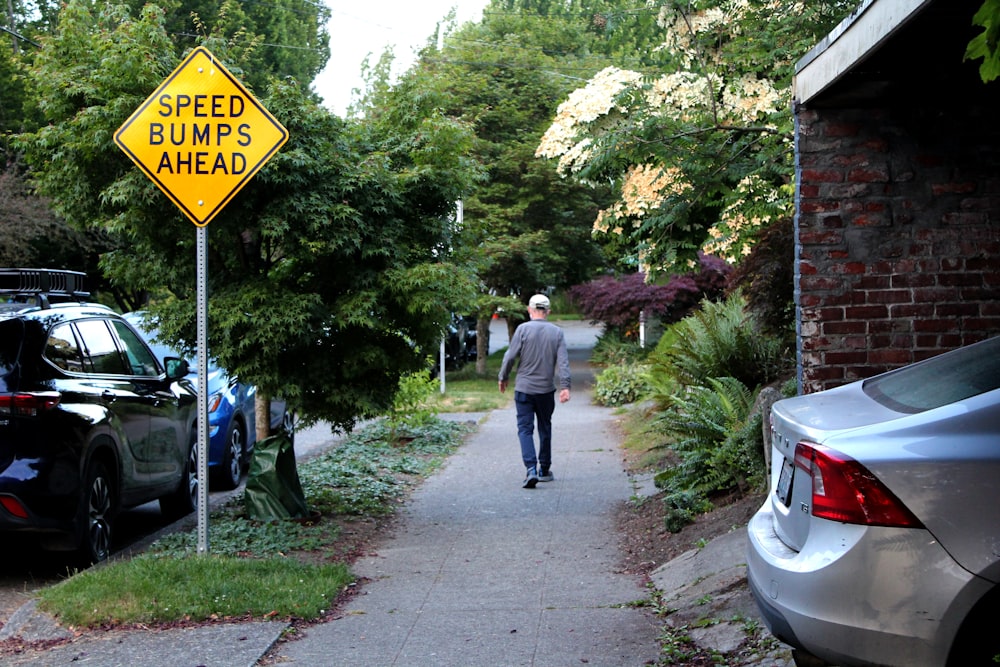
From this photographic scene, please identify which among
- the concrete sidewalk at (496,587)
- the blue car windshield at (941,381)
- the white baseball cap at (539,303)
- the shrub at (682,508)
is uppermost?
the white baseball cap at (539,303)

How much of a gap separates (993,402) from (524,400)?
7.39 m

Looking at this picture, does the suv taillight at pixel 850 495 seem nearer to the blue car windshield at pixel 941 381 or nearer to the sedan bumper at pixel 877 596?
the sedan bumper at pixel 877 596

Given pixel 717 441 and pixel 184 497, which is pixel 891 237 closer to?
pixel 717 441

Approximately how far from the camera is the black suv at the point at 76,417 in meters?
6.87

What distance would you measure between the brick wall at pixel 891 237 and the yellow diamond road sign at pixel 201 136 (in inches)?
135

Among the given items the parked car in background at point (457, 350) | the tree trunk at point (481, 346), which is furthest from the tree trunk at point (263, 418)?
the tree trunk at point (481, 346)

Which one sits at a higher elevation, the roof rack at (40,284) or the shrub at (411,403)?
the roof rack at (40,284)

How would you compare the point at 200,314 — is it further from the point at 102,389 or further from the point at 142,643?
the point at 142,643

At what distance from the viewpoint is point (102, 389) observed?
7.85 m

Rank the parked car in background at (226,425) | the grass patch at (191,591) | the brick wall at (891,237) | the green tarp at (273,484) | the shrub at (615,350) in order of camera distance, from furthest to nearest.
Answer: the shrub at (615,350), the parked car in background at (226,425), the green tarp at (273,484), the brick wall at (891,237), the grass patch at (191,591)

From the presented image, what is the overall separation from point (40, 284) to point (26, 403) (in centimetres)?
170

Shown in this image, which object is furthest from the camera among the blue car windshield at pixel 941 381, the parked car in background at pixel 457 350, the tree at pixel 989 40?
Answer: the parked car in background at pixel 457 350

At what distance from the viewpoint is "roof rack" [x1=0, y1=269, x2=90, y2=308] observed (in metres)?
8.04

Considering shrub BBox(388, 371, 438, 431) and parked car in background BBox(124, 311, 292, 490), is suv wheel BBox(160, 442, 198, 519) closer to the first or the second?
parked car in background BBox(124, 311, 292, 490)
